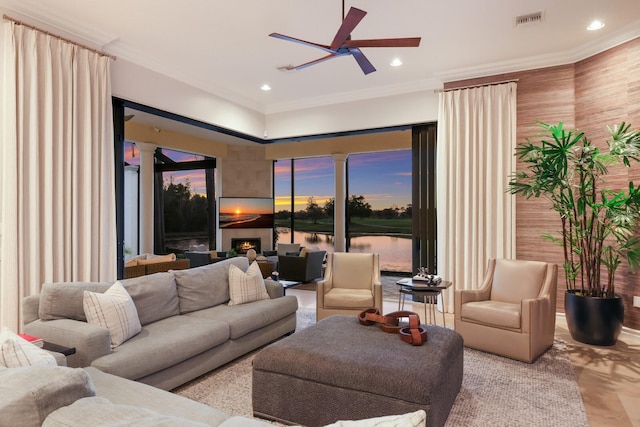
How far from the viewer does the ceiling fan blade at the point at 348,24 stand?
2699mm

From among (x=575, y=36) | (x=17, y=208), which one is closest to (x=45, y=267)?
(x=17, y=208)

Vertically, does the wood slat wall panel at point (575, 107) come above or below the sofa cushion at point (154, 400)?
above

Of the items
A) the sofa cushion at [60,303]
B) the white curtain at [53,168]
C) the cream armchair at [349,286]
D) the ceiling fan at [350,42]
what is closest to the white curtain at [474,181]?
the cream armchair at [349,286]

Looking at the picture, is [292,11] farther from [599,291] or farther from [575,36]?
[599,291]

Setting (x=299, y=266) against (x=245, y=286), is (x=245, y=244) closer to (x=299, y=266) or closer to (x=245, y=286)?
(x=299, y=266)

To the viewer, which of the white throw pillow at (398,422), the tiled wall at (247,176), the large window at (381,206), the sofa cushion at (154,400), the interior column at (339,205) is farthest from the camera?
the large window at (381,206)

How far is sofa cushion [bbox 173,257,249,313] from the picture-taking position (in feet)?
11.9

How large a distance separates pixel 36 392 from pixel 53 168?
338 centimetres

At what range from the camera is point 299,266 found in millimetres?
7871

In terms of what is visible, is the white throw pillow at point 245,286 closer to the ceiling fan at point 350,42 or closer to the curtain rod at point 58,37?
the ceiling fan at point 350,42

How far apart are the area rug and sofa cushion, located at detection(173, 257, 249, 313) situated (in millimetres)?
628

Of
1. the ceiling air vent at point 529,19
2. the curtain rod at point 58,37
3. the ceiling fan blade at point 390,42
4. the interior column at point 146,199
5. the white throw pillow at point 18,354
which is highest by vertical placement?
the ceiling air vent at point 529,19

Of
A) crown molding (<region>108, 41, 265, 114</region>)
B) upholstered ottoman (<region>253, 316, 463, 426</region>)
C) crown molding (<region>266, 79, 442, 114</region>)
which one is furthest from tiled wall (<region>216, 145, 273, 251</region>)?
upholstered ottoman (<region>253, 316, 463, 426</region>)

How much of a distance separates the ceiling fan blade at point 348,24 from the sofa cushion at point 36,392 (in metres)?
2.56
